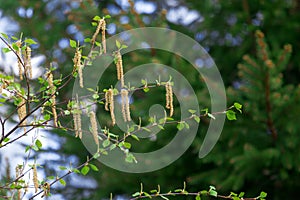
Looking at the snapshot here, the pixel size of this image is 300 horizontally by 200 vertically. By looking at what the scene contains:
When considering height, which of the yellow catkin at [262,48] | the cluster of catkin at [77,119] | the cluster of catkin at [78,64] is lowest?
the cluster of catkin at [77,119]

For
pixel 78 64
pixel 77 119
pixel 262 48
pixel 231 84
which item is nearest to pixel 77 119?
pixel 77 119

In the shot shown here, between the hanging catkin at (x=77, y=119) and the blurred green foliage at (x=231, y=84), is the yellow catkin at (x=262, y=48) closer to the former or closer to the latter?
the blurred green foliage at (x=231, y=84)

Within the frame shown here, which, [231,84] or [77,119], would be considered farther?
[231,84]

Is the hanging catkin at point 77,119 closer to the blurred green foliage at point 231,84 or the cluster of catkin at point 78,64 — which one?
the cluster of catkin at point 78,64

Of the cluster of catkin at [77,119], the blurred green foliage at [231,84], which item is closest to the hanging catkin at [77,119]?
the cluster of catkin at [77,119]

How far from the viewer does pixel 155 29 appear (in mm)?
3195

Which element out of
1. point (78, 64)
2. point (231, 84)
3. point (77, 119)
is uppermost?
point (231, 84)

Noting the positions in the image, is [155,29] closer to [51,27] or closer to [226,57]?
[226,57]

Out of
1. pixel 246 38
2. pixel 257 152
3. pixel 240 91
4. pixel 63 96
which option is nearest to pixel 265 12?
pixel 246 38

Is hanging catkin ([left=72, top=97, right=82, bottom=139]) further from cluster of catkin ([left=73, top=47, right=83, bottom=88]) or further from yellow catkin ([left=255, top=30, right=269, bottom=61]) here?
yellow catkin ([left=255, top=30, right=269, bottom=61])

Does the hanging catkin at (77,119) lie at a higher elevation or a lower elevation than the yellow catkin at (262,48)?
lower

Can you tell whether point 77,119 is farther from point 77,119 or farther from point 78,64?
point 78,64

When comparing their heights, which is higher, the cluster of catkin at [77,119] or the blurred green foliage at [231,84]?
the blurred green foliage at [231,84]

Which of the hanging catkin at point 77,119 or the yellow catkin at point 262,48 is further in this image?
the yellow catkin at point 262,48
